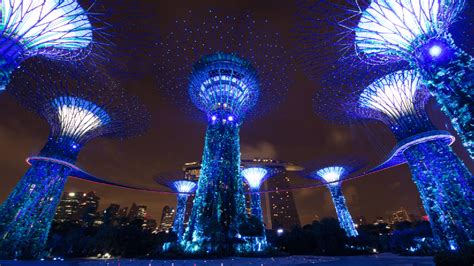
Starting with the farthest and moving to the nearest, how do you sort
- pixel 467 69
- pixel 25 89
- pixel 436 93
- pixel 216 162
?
pixel 216 162
pixel 25 89
pixel 436 93
pixel 467 69

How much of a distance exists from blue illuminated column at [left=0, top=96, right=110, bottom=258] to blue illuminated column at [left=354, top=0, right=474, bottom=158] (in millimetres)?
26725

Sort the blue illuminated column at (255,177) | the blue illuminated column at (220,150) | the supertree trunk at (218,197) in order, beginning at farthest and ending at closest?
1. the blue illuminated column at (255,177)
2. the blue illuminated column at (220,150)
3. the supertree trunk at (218,197)

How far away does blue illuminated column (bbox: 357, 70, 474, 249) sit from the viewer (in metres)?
16.9

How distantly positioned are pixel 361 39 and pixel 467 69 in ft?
19.4

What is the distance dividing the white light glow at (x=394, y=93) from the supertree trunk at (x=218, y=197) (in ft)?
47.1

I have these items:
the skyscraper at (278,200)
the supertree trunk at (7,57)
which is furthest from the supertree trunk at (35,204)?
the skyscraper at (278,200)

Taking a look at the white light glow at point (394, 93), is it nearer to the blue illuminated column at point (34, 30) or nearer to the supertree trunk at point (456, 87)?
the supertree trunk at point (456, 87)

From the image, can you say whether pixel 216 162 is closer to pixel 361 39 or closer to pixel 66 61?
pixel 66 61

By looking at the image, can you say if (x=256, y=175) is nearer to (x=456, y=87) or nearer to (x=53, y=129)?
(x=53, y=129)

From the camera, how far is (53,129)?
25500 millimetres

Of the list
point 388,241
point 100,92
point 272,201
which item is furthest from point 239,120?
point 272,201

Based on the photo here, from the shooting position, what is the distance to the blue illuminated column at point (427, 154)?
16.9 metres

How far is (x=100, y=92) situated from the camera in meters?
25.7

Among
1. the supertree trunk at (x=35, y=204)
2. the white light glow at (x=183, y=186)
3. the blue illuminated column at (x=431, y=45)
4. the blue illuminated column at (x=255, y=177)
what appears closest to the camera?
the blue illuminated column at (x=431, y=45)
